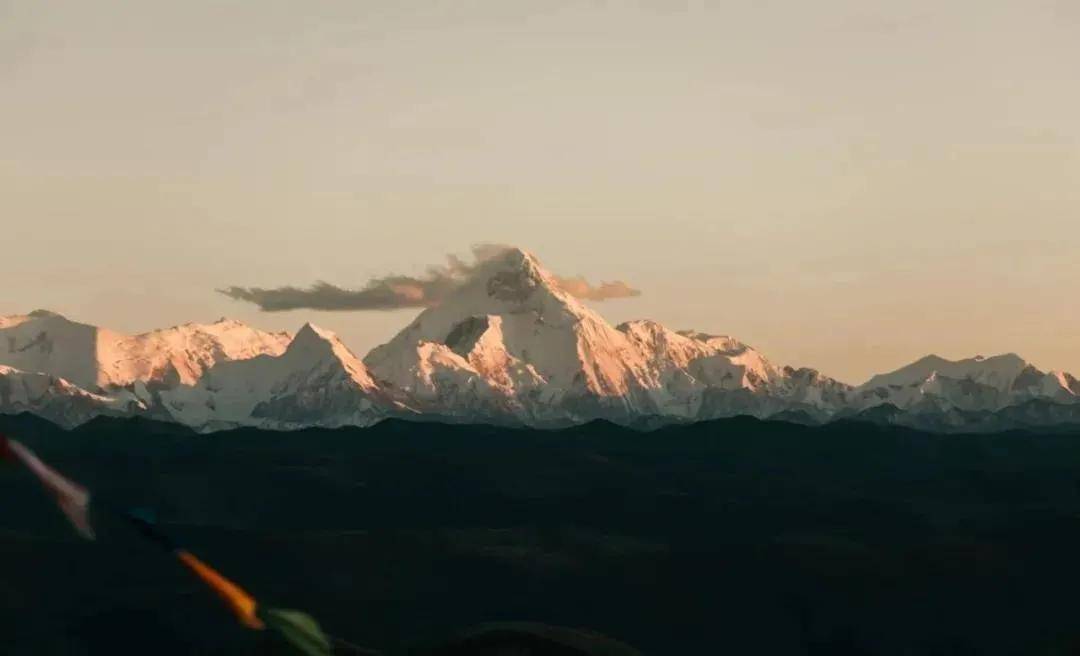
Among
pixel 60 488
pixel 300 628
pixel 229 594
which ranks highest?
pixel 60 488

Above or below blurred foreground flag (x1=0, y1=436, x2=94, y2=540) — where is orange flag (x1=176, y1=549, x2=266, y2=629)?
below

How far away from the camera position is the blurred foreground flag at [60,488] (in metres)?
37.5

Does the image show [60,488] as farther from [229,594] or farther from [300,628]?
[300,628]

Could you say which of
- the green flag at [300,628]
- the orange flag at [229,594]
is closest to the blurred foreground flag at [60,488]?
the orange flag at [229,594]

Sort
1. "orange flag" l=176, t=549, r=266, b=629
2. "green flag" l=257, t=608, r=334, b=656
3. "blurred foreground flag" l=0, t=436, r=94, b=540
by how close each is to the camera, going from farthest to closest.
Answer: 1. "green flag" l=257, t=608, r=334, b=656
2. "orange flag" l=176, t=549, r=266, b=629
3. "blurred foreground flag" l=0, t=436, r=94, b=540

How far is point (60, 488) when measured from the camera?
37.8 meters

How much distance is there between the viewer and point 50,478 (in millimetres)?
37781

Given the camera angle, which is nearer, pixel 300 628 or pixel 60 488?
pixel 60 488

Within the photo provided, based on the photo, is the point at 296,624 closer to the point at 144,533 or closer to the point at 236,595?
the point at 236,595

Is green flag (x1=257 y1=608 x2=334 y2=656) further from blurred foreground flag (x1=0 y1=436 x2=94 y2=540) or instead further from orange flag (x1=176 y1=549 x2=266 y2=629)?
blurred foreground flag (x1=0 y1=436 x2=94 y2=540)

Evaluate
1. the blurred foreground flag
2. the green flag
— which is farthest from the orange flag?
the blurred foreground flag

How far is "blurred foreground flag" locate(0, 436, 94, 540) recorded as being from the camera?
37531mm

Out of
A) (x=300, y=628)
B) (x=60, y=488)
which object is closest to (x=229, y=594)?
(x=300, y=628)

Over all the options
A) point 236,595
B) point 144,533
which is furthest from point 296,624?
point 144,533
